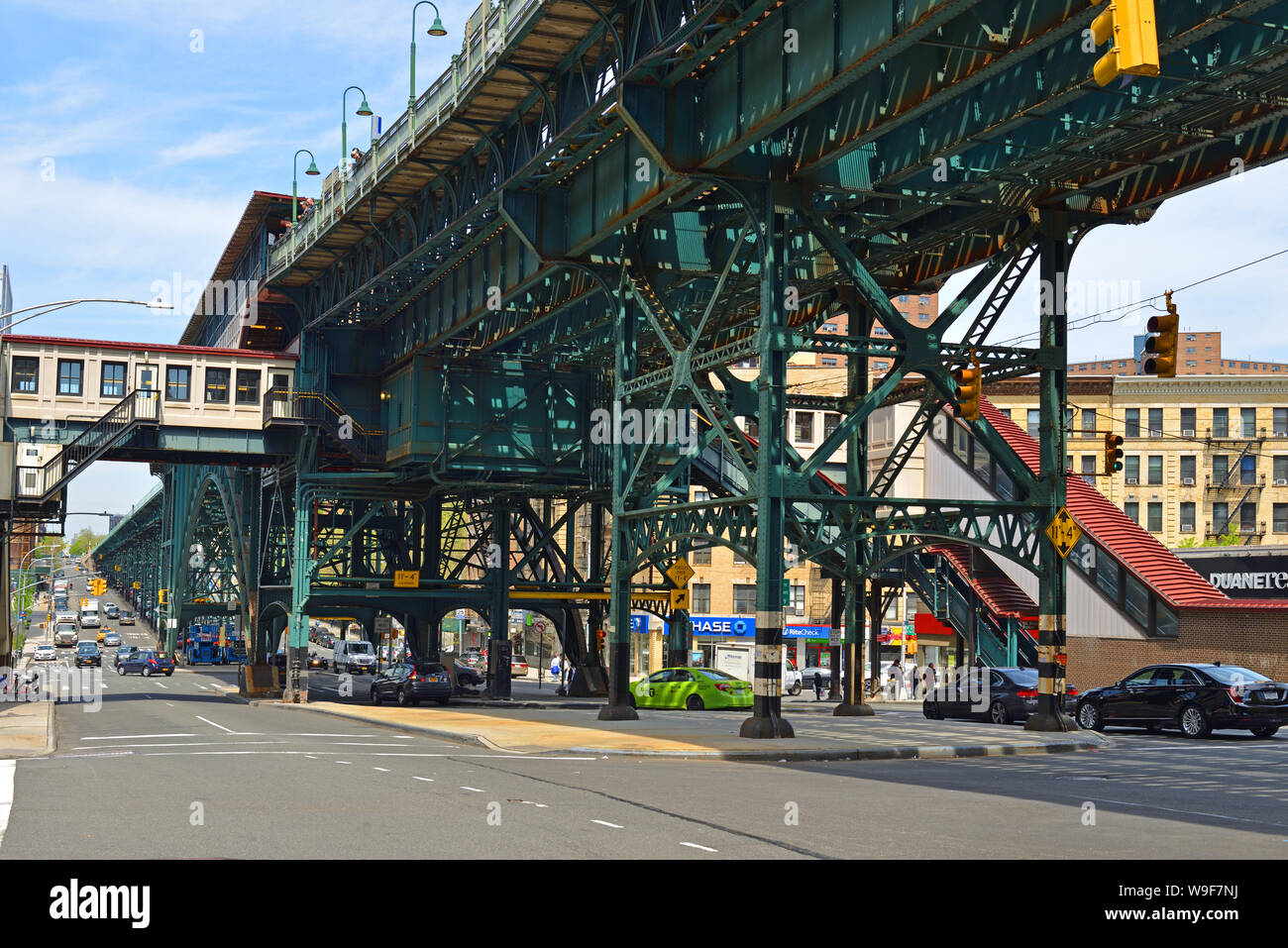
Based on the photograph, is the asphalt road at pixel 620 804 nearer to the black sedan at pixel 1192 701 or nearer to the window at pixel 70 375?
the black sedan at pixel 1192 701

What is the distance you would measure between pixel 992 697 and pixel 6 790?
24617 mm

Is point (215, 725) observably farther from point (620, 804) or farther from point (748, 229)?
point (620, 804)

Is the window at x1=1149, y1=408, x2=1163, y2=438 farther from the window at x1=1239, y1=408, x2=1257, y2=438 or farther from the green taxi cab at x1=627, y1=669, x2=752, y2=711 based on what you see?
the green taxi cab at x1=627, y1=669, x2=752, y2=711

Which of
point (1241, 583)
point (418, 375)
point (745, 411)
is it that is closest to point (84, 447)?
point (418, 375)

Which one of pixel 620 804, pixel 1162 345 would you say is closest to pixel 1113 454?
pixel 1162 345

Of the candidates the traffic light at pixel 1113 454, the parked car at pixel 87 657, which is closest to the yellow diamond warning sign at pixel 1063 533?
the traffic light at pixel 1113 454

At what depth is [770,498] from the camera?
26.7 meters

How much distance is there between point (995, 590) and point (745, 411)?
70.9 ft

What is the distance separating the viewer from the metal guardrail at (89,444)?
5119cm

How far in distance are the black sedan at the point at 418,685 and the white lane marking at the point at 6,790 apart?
83.0ft

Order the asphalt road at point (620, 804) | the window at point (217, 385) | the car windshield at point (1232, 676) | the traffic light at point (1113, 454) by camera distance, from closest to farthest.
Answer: the asphalt road at point (620, 804)
the traffic light at point (1113, 454)
the car windshield at point (1232, 676)
the window at point (217, 385)

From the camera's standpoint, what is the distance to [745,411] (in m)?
30.4

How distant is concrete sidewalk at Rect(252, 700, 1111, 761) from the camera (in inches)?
976

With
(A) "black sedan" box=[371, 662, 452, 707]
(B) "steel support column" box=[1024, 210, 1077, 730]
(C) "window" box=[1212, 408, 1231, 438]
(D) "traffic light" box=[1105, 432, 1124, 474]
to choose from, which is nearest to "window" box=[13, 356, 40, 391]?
(A) "black sedan" box=[371, 662, 452, 707]
